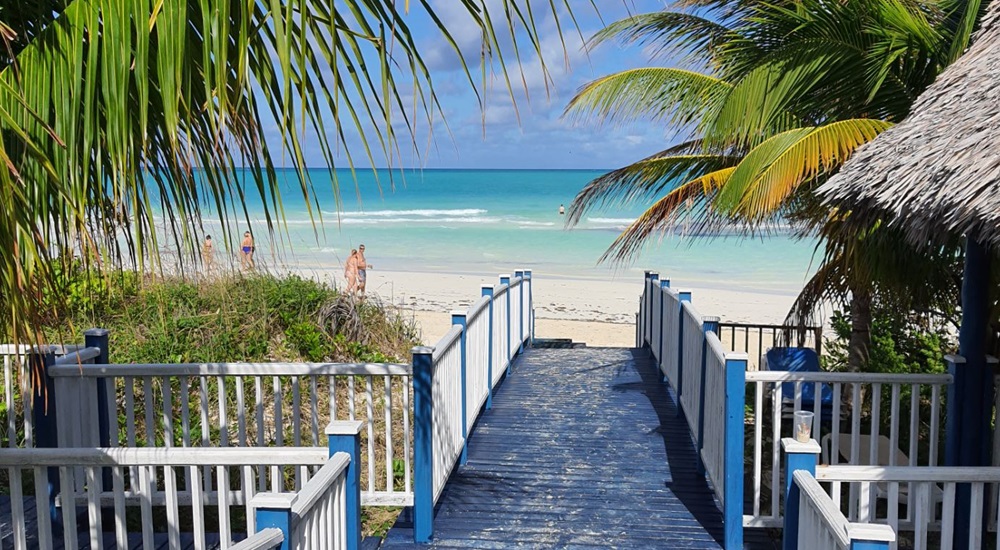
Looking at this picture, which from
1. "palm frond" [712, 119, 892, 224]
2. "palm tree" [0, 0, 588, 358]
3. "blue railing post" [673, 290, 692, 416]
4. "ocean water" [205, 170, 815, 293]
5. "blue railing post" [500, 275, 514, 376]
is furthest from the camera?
"ocean water" [205, 170, 815, 293]

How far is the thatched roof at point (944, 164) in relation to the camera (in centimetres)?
416

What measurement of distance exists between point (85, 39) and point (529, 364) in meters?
8.53

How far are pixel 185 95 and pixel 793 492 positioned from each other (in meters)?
2.73

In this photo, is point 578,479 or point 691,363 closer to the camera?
point 578,479

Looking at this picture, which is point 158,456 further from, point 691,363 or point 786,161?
point 786,161

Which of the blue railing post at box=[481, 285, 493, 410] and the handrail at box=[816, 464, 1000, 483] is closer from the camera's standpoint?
the handrail at box=[816, 464, 1000, 483]

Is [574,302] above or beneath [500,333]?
beneath

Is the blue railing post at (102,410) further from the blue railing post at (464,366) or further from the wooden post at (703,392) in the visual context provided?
the wooden post at (703,392)

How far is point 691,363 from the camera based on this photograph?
22.4 ft

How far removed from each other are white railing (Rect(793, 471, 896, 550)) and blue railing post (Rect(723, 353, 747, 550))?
136 centimetres

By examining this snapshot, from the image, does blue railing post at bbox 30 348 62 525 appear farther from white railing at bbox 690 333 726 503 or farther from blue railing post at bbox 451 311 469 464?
white railing at bbox 690 333 726 503

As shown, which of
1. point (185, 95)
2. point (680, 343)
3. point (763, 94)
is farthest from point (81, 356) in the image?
point (763, 94)

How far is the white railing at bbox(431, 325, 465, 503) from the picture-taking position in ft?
16.8

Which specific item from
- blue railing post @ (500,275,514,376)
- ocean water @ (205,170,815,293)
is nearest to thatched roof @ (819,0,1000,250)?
blue railing post @ (500,275,514,376)
